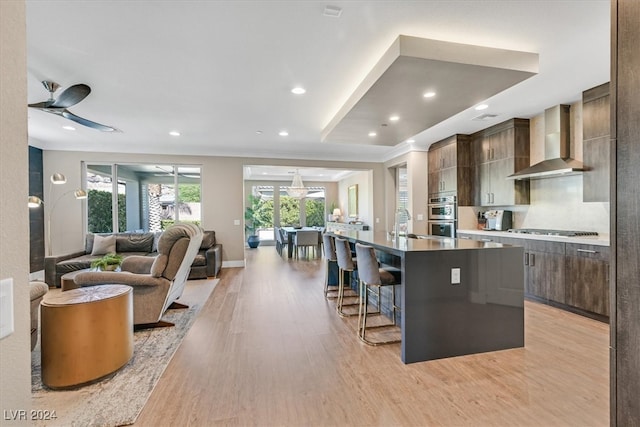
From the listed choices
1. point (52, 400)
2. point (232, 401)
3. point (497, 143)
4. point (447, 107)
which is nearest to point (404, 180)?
point (497, 143)

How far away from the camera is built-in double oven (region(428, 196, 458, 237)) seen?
5797 mm

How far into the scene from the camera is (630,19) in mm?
865

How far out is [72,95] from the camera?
2.89 meters

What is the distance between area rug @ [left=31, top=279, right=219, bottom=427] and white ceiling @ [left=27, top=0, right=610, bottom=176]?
243 cm

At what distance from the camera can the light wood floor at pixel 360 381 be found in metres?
1.84

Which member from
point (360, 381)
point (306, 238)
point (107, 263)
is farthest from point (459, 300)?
point (306, 238)

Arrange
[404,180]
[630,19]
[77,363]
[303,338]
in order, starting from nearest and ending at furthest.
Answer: [630,19] → [77,363] → [303,338] → [404,180]

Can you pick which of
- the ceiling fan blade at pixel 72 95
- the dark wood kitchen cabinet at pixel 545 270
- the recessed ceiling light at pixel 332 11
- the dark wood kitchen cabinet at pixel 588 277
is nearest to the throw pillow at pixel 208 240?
the ceiling fan blade at pixel 72 95

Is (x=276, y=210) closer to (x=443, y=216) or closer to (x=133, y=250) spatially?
(x=133, y=250)

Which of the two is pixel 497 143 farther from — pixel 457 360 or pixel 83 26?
pixel 83 26

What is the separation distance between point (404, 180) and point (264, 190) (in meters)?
5.73

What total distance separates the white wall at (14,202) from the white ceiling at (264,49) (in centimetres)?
180

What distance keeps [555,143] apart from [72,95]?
5839 millimetres

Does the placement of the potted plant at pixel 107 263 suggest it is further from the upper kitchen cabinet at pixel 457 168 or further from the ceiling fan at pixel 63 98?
the upper kitchen cabinet at pixel 457 168
